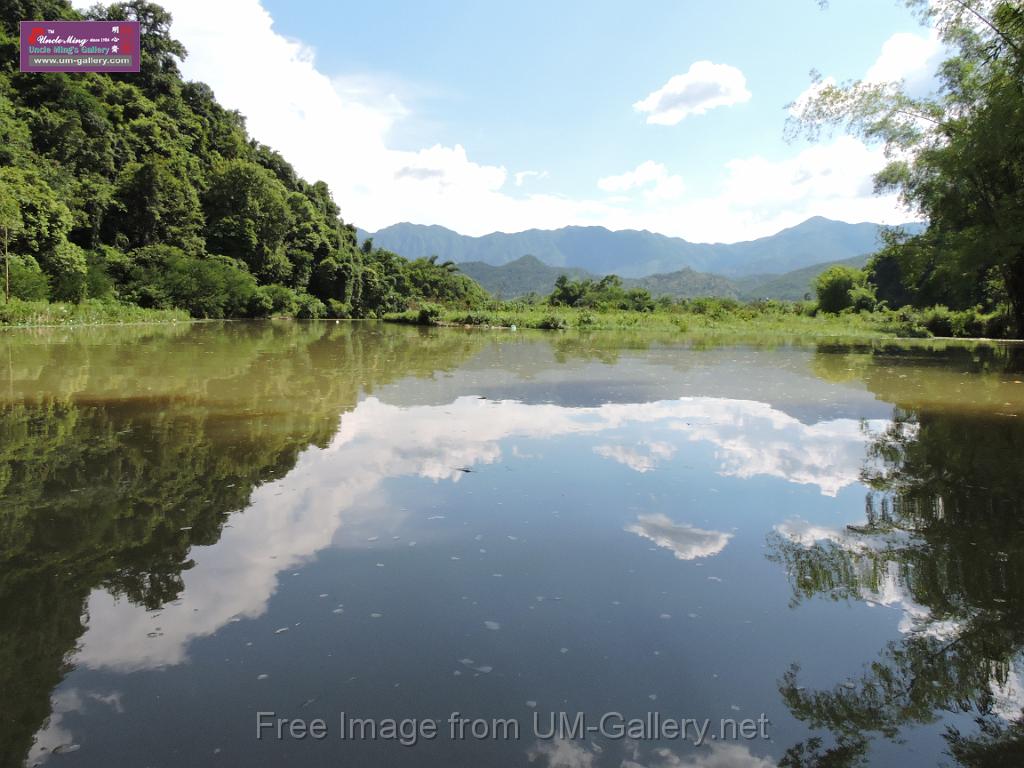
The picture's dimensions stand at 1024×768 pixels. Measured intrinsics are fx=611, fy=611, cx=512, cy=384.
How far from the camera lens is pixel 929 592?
331cm

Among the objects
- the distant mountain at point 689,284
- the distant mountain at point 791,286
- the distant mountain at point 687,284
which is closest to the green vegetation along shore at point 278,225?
the distant mountain at point 689,284

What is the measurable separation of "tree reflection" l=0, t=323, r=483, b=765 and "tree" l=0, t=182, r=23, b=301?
52.7 feet

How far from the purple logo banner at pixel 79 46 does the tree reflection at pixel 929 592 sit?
185 ft

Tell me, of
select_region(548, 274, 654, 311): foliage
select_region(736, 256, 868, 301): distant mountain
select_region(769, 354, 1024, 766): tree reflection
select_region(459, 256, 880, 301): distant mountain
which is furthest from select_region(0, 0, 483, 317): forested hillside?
select_region(736, 256, 868, 301): distant mountain

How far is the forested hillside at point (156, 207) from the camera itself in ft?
94.9

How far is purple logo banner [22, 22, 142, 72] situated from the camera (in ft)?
140

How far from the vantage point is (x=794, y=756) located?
2.16 metres

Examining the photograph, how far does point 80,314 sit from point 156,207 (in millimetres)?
18761

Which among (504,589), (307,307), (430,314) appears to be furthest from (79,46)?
(504,589)

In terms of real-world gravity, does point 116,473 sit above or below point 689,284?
below

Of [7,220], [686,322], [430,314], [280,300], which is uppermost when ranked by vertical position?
[7,220]

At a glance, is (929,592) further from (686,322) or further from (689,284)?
(689,284)

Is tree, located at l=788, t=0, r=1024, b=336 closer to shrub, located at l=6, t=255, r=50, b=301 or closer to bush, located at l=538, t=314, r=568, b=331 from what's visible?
bush, located at l=538, t=314, r=568, b=331

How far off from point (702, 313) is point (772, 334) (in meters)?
9.78
